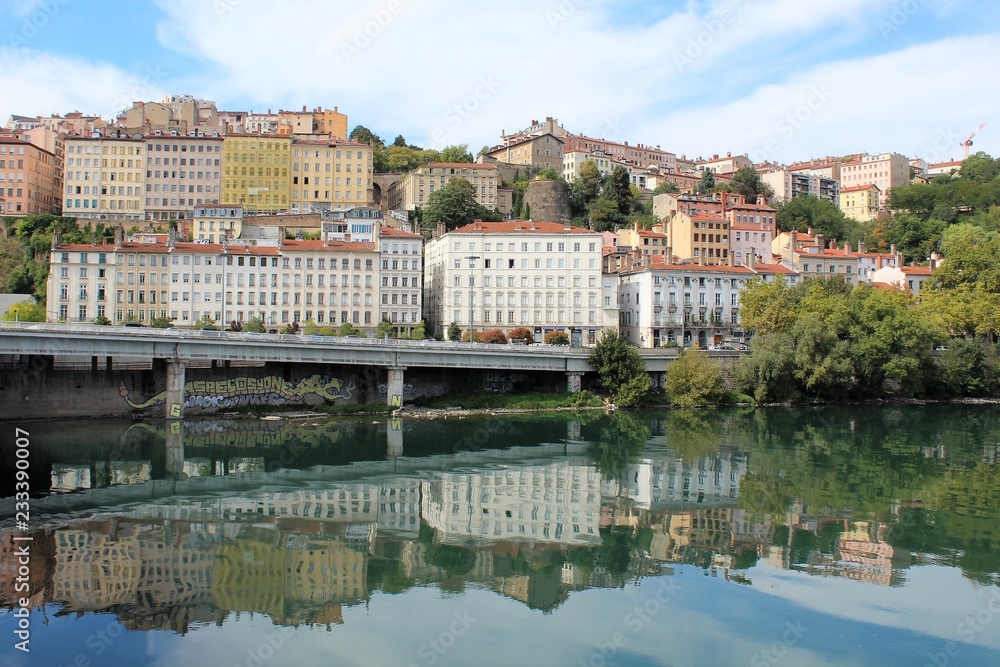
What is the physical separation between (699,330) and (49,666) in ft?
202

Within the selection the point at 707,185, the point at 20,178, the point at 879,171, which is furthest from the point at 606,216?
the point at 879,171

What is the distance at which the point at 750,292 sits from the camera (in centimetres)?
6494

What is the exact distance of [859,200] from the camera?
142m

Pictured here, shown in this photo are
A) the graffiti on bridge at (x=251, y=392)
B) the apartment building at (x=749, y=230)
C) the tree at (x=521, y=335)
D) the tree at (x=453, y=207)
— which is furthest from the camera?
the tree at (x=453, y=207)

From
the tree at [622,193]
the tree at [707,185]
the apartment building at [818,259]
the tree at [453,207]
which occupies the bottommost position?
the apartment building at [818,259]

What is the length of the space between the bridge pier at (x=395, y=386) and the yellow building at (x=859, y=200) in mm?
108611

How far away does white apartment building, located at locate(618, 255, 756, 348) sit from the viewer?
234 feet

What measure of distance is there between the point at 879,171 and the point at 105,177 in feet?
422

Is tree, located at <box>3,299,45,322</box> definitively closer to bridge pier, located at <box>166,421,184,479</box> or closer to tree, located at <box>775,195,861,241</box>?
bridge pier, located at <box>166,421,184,479</box>

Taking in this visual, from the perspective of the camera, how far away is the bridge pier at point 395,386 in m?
53.0

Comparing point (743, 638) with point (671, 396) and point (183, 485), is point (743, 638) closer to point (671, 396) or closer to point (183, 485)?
point (183, 485)

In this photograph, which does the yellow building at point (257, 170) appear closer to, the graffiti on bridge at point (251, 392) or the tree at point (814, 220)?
the graffiti on bridge at point (251, 392)

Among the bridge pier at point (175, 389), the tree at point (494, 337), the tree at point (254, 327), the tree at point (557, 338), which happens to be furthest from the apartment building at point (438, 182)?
the bridge pier at point (175, 389)

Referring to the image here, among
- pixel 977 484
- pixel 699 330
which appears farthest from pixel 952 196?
pixel 977 484
